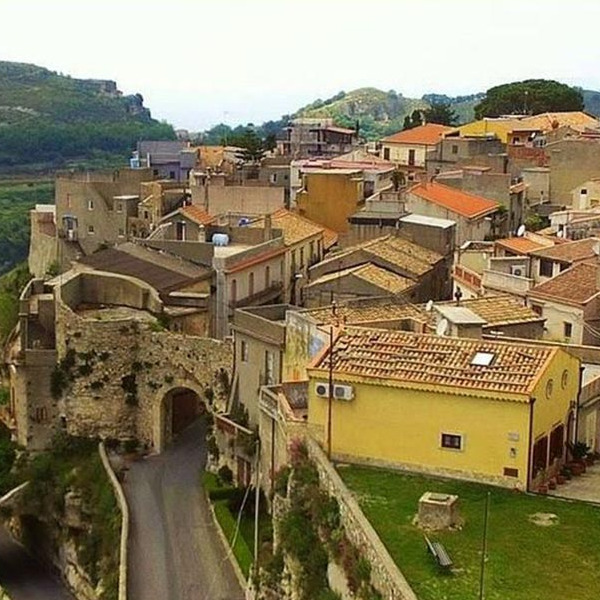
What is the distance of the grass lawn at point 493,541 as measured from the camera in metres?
18.3

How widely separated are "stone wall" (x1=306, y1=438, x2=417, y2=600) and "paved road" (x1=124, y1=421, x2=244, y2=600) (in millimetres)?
5546

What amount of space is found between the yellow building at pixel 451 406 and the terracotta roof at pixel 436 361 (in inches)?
0.8

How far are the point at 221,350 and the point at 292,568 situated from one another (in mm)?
12466

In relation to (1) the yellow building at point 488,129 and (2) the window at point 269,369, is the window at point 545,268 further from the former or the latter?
(1) the yellow building at point 488,129

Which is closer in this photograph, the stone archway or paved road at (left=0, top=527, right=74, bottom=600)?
paved road at (left=0, top=527, right=74, bottom=600)

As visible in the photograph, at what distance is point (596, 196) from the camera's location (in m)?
51.7

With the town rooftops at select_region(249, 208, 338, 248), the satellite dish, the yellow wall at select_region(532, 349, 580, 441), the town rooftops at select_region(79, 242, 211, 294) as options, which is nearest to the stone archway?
the town rooftops at select_region(79, 242, 211, 294)

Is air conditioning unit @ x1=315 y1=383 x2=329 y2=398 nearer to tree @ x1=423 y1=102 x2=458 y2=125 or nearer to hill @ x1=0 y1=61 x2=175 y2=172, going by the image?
tree @ x1=423 y1=102 x2=458 y2=125

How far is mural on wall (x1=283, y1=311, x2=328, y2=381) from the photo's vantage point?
29.5 metres

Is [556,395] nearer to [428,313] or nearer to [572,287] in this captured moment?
[428,313]

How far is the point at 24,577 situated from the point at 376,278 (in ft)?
47.4

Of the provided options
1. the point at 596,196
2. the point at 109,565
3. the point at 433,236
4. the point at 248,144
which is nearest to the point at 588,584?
the point at 109,565

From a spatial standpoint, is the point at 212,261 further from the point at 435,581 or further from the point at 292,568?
the point at 435,581

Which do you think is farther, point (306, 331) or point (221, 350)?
point (221, 350)
